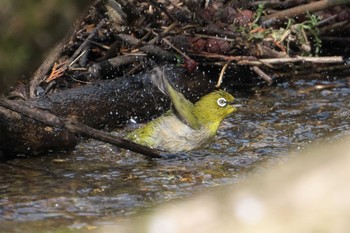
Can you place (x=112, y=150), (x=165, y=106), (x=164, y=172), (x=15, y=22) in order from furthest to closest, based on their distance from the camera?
(x=165, y=106), (x=112, y=150), (x=164, y=172), (x=15, y=22)

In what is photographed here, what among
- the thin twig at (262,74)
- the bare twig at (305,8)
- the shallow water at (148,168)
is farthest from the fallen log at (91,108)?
the bare twig at (305,8)

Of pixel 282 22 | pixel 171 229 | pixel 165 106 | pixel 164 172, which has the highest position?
pixel 282 22

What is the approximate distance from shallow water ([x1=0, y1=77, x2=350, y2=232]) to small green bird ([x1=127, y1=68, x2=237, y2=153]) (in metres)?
0.12

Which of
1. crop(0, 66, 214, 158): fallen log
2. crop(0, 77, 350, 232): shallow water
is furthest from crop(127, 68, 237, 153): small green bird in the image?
crop(0, 66, 214, 158): fallen log

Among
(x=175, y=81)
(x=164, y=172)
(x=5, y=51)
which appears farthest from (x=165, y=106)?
(x=5, y=51)

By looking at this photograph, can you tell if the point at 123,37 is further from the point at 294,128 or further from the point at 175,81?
the point at 294,128

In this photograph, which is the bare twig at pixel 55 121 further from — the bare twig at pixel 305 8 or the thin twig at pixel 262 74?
the bare twig at pixel 305 8

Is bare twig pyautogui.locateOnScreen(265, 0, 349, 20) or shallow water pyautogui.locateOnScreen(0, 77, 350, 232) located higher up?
bare twig pyautogui.locateOnScreen(265, 0, 349, 20)

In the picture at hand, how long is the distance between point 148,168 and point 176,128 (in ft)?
2.24

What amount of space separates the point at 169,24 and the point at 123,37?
1.90ft

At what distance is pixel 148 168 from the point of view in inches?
221

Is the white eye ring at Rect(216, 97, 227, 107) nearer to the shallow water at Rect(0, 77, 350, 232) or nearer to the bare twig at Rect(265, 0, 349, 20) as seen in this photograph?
the shallow water at Rect(0, 77, 350, 232)

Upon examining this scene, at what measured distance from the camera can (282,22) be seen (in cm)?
867

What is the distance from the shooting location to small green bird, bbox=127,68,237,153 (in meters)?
6.16
